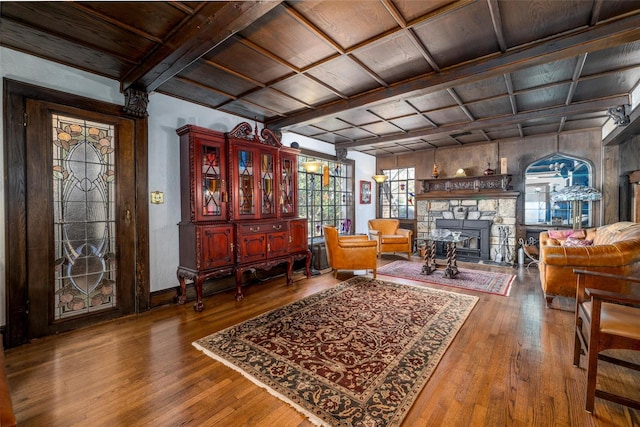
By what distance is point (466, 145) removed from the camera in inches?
274

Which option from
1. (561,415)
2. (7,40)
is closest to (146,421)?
(561,415)

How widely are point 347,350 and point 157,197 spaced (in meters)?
2.95

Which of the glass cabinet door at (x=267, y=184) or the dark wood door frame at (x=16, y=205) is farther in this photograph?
the glass cabinet door at (x=267, y=184)

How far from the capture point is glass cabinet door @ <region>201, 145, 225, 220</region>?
368cm

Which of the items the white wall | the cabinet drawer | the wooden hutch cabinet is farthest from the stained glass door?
the cabinet drawer

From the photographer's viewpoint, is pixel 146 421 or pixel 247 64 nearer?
pixel 146 421

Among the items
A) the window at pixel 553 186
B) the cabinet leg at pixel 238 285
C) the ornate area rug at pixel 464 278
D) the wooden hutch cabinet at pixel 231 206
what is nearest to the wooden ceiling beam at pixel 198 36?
the wooden hutch cabinet at pixel 231 206

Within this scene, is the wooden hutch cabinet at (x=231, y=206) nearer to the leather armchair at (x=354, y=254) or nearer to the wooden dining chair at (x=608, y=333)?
the leather armchair at (x=354, y=254)

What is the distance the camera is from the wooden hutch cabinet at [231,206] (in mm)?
3561

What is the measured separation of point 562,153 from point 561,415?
607cm

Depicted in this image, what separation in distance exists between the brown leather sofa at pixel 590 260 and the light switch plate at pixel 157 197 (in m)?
4.80

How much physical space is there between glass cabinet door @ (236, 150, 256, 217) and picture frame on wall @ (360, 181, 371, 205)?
412 centimetres

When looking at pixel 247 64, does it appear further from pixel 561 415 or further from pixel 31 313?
pixel 561 415

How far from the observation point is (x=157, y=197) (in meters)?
3.59
